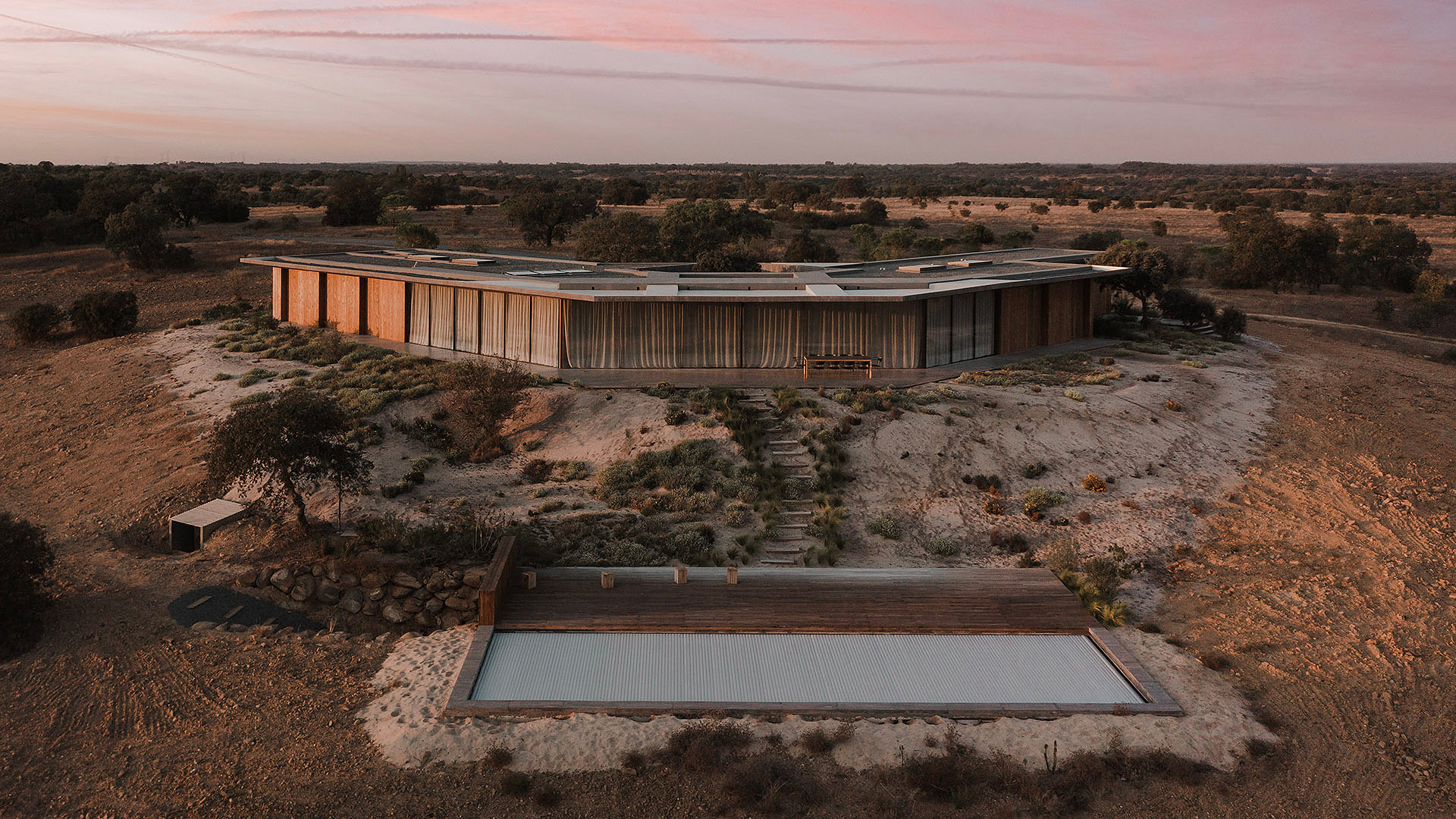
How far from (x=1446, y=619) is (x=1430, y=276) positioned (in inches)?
1395

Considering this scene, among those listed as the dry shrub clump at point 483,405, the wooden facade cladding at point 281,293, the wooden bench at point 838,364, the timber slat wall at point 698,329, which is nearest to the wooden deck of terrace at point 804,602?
the dry shrub clump at point 483,405

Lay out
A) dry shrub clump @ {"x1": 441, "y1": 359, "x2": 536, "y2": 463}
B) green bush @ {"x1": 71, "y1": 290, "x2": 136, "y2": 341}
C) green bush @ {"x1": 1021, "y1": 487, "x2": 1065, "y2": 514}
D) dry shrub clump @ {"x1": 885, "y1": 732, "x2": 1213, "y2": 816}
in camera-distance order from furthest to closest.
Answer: green bush @ {"x1": 71, "y1": 290, "x2": 136, "y2": 341}
dry shrub clump @ {"x1": 441, "y1": 359, "x2": 536, "y2": 463}
green bush @ {"x1": 1021, "y1": 487, "x2": 1065, "y2": 514}
dry shrub clump @ {"x1": 885, "y1": 732, "x2": 1213, "y2": 816}

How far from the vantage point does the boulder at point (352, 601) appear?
1658 cm

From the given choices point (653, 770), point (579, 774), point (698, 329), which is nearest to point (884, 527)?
point (653, 770)

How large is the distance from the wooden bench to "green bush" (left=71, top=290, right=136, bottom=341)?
26490 mm

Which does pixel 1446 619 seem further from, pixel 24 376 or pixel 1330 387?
pixel 24 376

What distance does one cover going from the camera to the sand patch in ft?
40.7

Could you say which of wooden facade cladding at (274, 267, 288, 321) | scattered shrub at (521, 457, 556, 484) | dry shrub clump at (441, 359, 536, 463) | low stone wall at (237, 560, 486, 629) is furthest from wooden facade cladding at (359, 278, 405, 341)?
low stone wall at (237, 560, 486, 629)

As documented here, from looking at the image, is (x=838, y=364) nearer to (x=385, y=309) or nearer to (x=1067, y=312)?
(x=1067, y=312)

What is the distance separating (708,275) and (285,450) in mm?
16797

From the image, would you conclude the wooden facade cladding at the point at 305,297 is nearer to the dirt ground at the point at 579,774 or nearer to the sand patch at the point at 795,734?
the dirt ground at the point at 579,774

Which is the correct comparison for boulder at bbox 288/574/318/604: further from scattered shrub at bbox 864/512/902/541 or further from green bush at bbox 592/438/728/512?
scattered shrub at bbox 864/512/902/541

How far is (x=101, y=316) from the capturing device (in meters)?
35.2

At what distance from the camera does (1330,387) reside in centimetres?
2988
